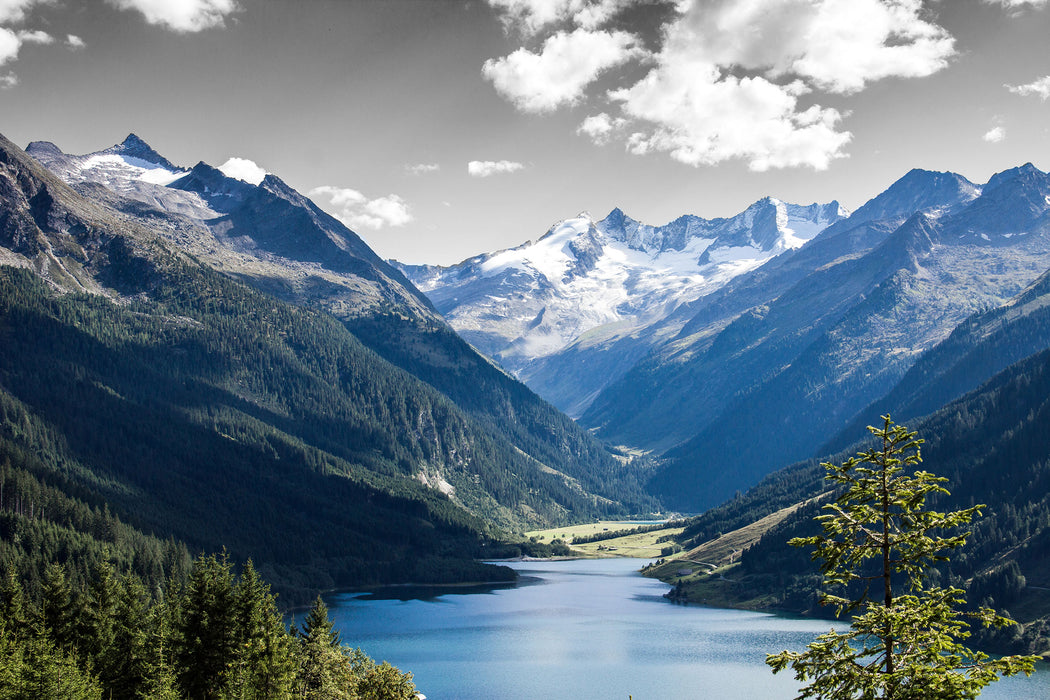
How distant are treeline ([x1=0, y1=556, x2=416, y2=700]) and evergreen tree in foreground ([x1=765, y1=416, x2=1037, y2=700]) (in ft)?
140

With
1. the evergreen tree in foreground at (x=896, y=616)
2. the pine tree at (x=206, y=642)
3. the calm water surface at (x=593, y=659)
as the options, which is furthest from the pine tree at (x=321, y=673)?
the calm water surface at (x=593, y=659)

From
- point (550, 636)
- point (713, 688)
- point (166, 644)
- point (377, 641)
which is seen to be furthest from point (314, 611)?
point (550, 636)

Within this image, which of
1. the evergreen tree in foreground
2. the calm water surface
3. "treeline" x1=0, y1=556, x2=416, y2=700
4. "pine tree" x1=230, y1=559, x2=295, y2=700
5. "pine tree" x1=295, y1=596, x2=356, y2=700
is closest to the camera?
the evergreen tree in foreground

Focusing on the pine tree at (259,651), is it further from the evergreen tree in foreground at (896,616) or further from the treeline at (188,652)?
the evergreen tree in foreground at (896,616)

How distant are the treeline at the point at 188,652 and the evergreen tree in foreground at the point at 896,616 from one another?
42.7 metres

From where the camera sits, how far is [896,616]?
2666 centimetres

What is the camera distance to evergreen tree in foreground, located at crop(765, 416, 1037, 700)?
26.0 meters

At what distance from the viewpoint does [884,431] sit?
29109 mm

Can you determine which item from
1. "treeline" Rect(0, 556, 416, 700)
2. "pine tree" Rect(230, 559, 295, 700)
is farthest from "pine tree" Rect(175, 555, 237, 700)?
"pine tree" Rect(230, 559, 295, 700)

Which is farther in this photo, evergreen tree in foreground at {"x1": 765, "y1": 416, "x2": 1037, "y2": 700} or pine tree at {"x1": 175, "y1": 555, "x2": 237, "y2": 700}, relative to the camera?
pine tree at {"x1": 175, "y1": 555, "x2": 237, "y2": 700}

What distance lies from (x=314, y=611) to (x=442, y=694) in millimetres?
58411

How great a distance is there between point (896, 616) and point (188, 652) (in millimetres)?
56126

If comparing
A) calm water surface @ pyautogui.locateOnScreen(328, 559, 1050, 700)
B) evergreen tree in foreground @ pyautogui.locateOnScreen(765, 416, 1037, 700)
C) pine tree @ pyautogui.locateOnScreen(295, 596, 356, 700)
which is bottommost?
calm water surface @ pyautogui.locateOnScreen(328, 559, 1050, 700)

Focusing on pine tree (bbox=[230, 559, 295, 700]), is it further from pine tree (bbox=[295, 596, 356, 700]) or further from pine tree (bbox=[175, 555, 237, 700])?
pine tree (bbox=[295, 596, 356, 700])
